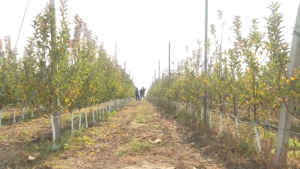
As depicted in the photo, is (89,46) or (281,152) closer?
(281,152)

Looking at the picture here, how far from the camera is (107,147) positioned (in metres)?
8.13

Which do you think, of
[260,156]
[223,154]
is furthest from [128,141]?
[260,156]

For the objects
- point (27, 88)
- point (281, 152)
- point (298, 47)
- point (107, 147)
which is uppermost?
point (298, 47)

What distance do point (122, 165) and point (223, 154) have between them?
2.70 m

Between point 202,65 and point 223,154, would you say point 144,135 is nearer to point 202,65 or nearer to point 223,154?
point 223,154

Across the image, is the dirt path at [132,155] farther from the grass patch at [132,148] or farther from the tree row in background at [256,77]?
the tree row in background at [256,77]

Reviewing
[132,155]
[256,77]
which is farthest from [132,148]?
[256,77]

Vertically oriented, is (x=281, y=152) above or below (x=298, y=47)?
below

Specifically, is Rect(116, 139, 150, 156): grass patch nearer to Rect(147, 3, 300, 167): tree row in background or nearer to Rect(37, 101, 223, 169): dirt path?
Rect(37, 101, 223, 169): dirt path

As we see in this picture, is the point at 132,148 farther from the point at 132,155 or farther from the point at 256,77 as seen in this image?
the point at 256,77

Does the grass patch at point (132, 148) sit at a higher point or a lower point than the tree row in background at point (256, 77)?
lower

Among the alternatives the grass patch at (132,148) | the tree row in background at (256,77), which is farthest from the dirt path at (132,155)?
the tree row in background at (256,77)

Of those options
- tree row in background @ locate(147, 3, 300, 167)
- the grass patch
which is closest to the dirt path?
the grass patch

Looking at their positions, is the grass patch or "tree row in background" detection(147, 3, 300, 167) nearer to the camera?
"tree row in background" detection(147, 3, 300, 167)
